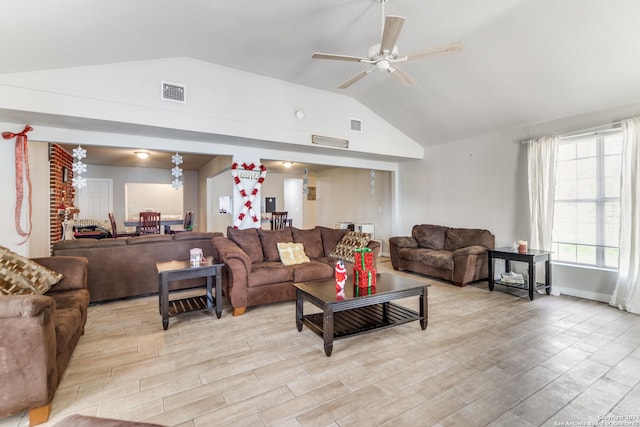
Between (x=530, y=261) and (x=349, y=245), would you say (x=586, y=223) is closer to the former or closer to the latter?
(x=530, y=261)

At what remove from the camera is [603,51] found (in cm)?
328

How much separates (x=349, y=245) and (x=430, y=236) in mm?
2137

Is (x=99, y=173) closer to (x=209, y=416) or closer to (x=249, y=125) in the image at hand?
(x=249, y=125)

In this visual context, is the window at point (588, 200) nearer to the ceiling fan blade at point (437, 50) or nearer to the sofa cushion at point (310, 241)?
the ceiling fan blade at point (437, 50)

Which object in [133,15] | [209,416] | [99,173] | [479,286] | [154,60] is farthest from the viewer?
[99,173]

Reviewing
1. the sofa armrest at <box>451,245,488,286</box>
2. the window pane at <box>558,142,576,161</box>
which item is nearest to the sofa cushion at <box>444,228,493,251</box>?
the sofa armrest at <box>451,245,488,286</box>

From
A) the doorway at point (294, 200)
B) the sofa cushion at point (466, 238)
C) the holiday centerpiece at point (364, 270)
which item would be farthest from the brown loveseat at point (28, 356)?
the doorway at point (294, 200)

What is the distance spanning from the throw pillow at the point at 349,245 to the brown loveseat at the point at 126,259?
7.02 feet

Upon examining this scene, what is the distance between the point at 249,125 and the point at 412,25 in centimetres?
261

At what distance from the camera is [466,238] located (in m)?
5.49

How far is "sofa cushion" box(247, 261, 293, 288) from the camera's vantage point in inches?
146

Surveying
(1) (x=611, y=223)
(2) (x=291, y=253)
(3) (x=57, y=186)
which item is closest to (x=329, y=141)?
(2) (x=291, y=253)

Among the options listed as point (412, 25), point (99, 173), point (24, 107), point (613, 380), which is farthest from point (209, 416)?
point (99, 173)

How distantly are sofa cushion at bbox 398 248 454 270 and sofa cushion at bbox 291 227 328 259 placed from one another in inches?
71.1
